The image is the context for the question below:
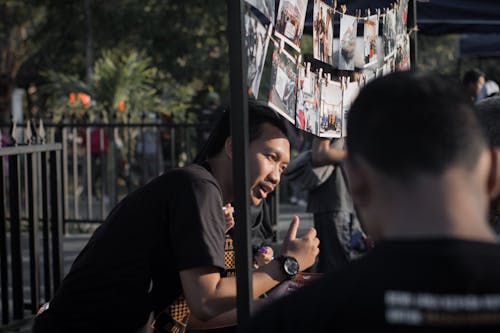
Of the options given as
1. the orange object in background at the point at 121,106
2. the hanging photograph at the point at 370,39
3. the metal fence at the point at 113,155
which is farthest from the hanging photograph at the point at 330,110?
the orange object in background at the point at 121,106

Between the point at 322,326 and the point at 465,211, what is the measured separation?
0.93 feet

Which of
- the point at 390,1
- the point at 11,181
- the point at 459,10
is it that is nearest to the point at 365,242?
the point at 459,10

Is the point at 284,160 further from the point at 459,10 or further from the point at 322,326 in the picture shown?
the point at 459,10

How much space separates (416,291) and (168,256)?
1.49 meters

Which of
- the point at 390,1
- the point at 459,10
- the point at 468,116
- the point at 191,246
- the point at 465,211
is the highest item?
the point at 459,10

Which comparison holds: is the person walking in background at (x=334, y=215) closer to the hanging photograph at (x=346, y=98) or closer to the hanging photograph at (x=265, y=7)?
the hanging photograph at (x=346, y=98)

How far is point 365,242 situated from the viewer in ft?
23.3

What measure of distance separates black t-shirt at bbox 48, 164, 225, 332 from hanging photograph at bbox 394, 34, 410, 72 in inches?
41.8

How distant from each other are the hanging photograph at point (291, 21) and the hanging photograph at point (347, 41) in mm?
433

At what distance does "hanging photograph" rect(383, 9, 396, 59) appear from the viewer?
325 centimetres

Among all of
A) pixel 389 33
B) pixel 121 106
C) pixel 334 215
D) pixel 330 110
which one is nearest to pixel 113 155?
pixel 121 106

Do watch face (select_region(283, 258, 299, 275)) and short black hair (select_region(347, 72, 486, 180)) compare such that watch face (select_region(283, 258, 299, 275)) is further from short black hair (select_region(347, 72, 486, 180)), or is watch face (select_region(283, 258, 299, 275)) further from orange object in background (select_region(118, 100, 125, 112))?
orange object in background (select_region(118, 100, 125, 112))

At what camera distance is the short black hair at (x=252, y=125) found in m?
2.79

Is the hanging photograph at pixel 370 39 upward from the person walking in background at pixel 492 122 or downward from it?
Answer: upward
